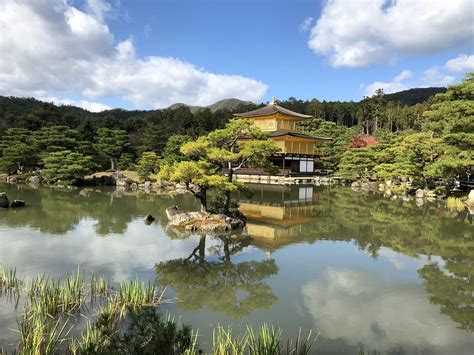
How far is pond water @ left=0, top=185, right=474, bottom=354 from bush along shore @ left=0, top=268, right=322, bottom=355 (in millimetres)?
287

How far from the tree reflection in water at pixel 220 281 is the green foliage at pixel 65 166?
20.1 meters

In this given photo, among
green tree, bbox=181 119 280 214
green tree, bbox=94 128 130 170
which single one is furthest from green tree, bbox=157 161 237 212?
green tree, bbox=94 128 130 170

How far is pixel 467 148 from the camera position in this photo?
69.8ft

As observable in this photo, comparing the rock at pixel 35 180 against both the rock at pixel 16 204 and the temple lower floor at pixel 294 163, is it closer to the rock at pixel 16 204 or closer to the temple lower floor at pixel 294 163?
the rock at pixel 16 204

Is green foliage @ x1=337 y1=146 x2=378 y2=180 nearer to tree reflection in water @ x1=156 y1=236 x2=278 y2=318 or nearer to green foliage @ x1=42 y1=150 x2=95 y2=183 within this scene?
green foliage @ x1=42 y1=150 x2=95 y2=183

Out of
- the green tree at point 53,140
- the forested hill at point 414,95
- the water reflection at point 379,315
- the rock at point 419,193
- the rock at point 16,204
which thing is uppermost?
the forested hill at point 414,95

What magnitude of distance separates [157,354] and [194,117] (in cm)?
6197

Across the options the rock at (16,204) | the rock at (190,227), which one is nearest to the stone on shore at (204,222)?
the rock at (190,227)

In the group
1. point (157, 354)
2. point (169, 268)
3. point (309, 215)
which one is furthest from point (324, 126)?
point (157, 354)

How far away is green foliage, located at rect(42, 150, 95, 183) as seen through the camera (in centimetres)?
2792

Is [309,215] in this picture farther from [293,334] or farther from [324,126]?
[324,126]

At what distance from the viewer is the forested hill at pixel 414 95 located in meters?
122

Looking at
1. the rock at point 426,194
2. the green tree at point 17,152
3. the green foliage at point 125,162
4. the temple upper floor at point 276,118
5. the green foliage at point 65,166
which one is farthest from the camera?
the temple upper floor at point 276,118

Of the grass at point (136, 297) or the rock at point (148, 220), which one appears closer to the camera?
the grass at point (136, 297)
